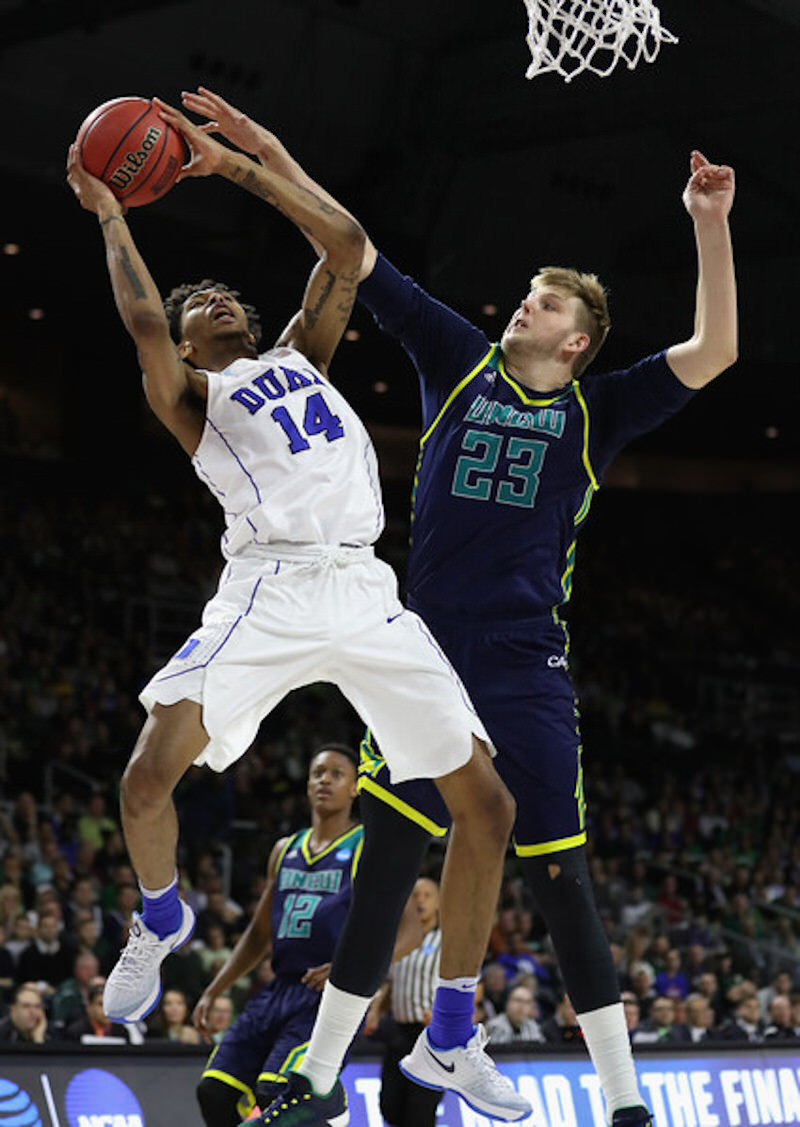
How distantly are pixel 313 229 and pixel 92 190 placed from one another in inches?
26.0

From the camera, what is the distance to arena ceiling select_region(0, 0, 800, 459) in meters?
17.2

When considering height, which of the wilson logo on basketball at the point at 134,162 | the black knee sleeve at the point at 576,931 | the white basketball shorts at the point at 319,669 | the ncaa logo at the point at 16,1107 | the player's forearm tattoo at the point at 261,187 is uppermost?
the wilson logo on basketball at the point at 134,162

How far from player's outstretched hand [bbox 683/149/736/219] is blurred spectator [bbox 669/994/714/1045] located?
7.95 metres

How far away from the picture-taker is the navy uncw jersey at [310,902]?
7141mm

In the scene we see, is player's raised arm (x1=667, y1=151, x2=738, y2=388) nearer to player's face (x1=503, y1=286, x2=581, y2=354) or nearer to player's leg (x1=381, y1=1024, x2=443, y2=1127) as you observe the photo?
player's face (x1=503, y1=286, x2=581, y2=354)

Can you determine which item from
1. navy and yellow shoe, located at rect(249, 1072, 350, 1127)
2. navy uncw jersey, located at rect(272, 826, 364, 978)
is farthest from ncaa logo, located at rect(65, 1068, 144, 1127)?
navy and yellow shoe, located at rect(249, 1072, 350, 1127)

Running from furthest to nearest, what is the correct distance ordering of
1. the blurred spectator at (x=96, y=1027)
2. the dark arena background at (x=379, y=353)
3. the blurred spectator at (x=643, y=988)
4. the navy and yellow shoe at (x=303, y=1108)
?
the dark arena background at (x=379, y=353) < the blurred spectator at (x=643, y=988) < the blurred spectator at (x=96, y=1027) < the navy and yellow shoe at (x=303, y=1108)

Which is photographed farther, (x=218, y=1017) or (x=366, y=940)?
(x=218, y=1017)

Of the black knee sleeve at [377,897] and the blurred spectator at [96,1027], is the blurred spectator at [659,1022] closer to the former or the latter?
the blurred spectator at [96,1027]

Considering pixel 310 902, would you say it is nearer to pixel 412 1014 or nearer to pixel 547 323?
pixel 412 1014

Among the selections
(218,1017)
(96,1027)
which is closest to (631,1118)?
(218,1017)

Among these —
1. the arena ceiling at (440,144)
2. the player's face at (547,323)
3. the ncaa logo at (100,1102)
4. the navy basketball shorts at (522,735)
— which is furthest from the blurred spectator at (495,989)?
the arena ceiling at (440,144)

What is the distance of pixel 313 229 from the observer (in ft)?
16.2

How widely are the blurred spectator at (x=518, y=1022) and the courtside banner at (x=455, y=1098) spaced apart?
8.58ft
